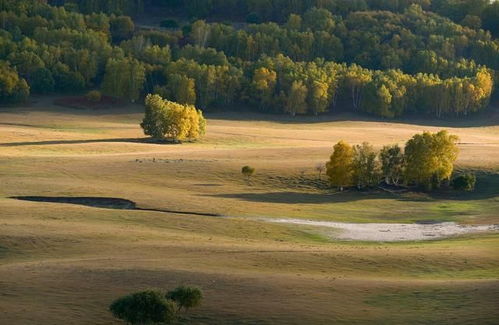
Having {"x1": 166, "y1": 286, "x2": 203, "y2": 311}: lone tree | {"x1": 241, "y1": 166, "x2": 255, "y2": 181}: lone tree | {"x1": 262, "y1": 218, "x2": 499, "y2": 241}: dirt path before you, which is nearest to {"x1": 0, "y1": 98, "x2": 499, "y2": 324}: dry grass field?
{"x1": 166, "y1": 286, "x2": 203, "y2": 311}: lone tree

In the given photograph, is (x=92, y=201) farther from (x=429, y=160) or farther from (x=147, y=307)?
(x=147, y=307)

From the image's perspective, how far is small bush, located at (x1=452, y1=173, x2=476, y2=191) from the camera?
86125mm

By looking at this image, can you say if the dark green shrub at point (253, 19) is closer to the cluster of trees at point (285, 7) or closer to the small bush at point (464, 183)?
the cluster of trees at point (285, 7)

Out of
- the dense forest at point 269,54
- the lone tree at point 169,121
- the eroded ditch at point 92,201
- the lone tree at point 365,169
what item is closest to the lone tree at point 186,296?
the eroded ditch at point 92,201

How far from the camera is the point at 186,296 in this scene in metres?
41.4

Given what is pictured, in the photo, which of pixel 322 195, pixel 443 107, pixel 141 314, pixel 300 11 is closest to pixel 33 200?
pixel 322 195

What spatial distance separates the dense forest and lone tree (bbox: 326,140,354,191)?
54453mm

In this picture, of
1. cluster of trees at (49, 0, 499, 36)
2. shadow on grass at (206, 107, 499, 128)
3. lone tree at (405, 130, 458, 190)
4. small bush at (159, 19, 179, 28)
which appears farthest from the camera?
small bush at (159, 19, 179, 28)

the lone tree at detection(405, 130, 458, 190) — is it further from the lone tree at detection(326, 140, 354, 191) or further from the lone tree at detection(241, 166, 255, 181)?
the lone tree at detection(241, 166, 255, 181)

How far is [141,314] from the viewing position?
39875 millimetres

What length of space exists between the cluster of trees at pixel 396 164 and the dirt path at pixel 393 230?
14545mm

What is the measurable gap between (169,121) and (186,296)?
6927 centimetres

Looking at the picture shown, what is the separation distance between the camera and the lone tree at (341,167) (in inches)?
3342

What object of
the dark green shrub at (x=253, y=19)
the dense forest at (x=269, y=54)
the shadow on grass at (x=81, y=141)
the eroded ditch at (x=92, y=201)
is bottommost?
the eroded ditch at (x=92, y=201)
